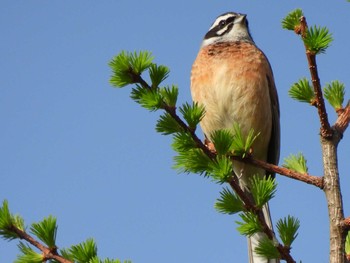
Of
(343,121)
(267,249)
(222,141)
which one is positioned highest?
(343,121)

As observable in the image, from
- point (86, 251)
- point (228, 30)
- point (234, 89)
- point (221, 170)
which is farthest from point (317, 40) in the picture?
point (228, 30)

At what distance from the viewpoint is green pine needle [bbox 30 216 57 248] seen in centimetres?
266

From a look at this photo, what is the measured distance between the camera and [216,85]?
202 inches

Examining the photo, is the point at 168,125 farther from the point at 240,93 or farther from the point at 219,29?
the point at 219,29

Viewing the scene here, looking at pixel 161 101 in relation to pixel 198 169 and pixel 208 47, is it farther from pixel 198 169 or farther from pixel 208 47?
pixel 208 47

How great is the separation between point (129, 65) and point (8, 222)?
2.77 feet

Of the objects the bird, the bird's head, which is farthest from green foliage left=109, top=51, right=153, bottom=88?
the bird's head

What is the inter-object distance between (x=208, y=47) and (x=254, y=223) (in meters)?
3.25

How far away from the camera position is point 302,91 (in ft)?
9.45

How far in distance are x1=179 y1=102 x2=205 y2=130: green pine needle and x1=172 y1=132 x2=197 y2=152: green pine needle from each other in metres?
0.05

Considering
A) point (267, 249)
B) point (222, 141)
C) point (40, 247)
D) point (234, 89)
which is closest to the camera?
point (267, 249)

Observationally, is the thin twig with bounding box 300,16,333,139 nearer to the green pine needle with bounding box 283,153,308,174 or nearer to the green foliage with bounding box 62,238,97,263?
the green pine needle with bounding box 283,153,308,174

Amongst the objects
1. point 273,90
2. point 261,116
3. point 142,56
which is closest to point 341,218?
point 142,56

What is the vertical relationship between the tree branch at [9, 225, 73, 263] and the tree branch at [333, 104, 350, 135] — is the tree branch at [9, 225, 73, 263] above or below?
below
